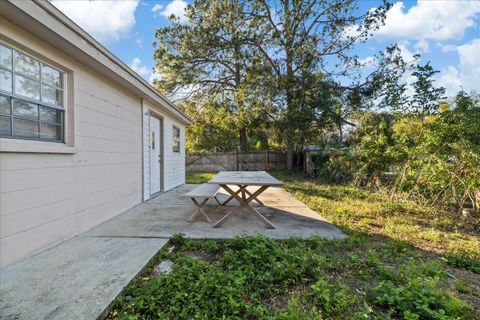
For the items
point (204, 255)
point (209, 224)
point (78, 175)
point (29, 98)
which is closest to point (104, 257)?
point (204, 255)

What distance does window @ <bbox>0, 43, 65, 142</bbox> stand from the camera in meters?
2.41

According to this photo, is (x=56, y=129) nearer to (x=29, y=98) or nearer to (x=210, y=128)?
(x=29, y=98)

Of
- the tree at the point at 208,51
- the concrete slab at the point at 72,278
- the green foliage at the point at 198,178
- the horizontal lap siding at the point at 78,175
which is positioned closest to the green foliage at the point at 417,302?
the concrete slab at the point at 72,278

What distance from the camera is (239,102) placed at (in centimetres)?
1190

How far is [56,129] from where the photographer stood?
311cm

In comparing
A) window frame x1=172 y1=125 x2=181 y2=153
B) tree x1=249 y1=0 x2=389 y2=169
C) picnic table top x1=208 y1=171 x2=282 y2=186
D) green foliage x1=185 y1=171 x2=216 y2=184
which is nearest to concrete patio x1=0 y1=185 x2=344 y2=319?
picnic table top x1=208 y1=171 x2=282 y2=186

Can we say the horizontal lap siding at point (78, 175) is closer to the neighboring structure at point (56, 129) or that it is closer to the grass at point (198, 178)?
the neighboring structure at point (56, 129)

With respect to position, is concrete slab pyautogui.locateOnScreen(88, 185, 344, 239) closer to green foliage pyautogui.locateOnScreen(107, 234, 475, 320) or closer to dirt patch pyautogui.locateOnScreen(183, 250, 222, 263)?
dirt patch pyautogui.locateOnScreen(183, 250, 222, 263)

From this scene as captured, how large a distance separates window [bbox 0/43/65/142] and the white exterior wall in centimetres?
251

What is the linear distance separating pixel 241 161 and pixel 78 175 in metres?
11.7

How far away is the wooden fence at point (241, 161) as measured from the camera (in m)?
14.8

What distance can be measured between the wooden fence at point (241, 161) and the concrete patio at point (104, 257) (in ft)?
32.0

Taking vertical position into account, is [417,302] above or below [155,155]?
below

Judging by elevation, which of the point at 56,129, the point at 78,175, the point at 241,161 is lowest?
the point at 241,161
